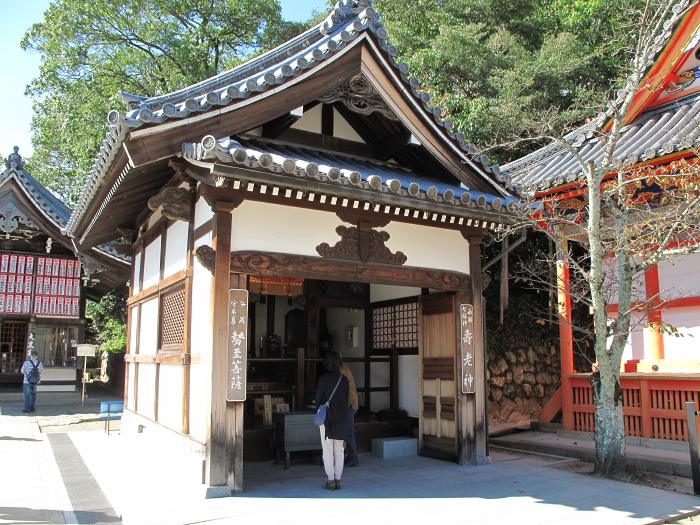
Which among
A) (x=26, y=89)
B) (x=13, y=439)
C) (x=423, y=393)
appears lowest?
(x=13, y=439)

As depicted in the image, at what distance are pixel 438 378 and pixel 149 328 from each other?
5.78m

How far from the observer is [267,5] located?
28.5 m

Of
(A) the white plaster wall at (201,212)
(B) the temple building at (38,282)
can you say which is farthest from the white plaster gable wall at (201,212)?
(B) the temple building at (38,282)

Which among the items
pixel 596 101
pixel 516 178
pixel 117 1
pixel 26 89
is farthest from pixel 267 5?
pixel 516 178

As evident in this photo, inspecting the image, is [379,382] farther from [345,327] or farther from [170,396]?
[170,396]

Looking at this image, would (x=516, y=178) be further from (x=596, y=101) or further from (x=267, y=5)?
(x=267, y=5)

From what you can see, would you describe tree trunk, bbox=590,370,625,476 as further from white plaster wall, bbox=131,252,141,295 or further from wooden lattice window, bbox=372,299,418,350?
white plaster wall, bbox=131,252,141,295

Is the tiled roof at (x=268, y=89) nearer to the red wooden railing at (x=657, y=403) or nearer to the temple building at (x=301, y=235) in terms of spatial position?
the temple building at (x=301, y=235)

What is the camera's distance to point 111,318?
95.6 feet

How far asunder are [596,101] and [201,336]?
14.2 meters

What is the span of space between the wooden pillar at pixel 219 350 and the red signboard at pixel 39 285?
55.1 ft

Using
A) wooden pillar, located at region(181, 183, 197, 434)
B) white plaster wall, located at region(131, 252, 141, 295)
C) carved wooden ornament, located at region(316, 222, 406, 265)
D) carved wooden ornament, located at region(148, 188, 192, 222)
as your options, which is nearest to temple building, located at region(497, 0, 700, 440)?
carved wooden ornament, located at region(316, 222, 406, 265)

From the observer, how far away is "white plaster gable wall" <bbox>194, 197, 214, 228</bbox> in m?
7.92

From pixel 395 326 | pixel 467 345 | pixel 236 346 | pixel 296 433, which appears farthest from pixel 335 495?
pixel 395 326
